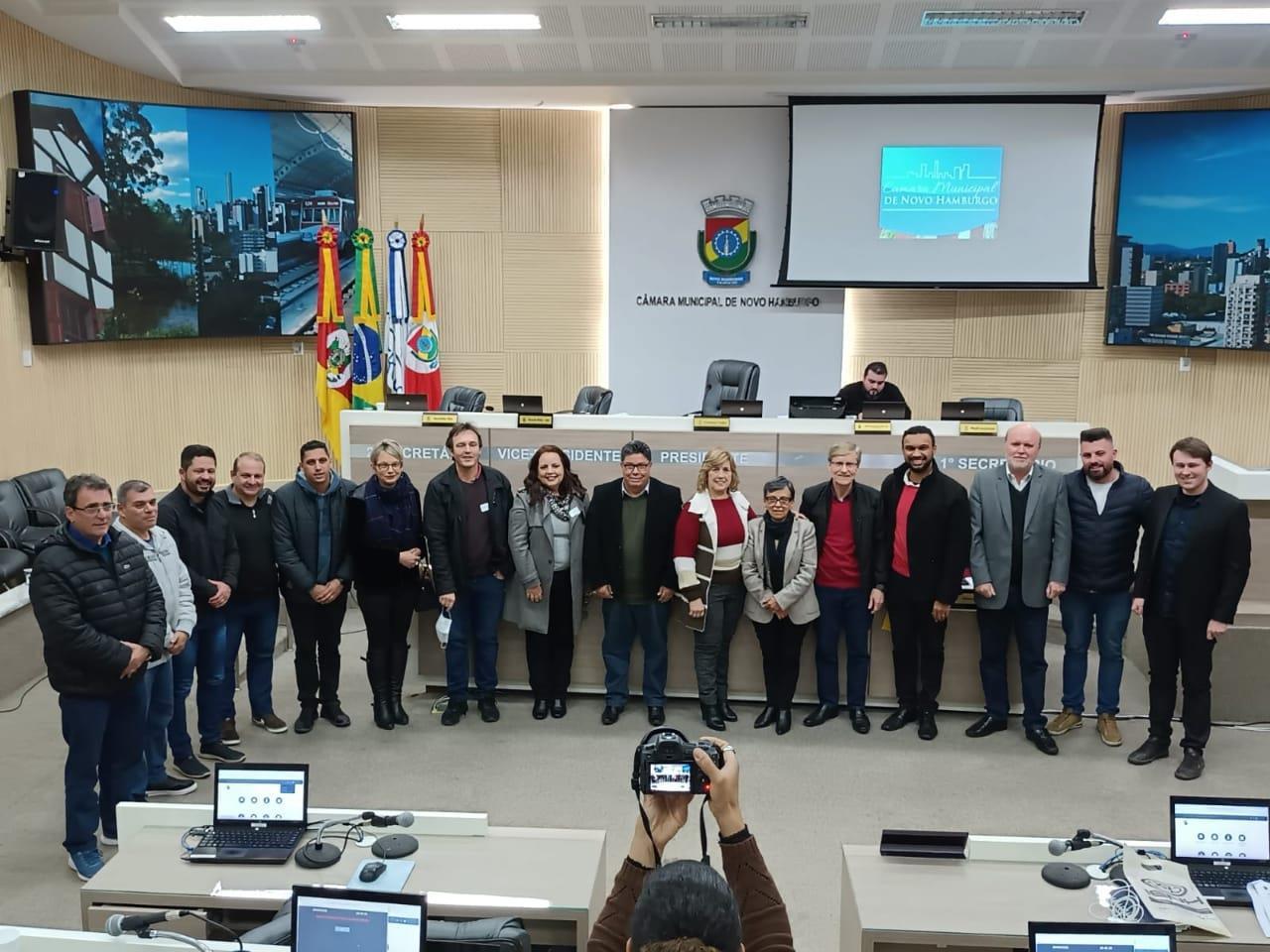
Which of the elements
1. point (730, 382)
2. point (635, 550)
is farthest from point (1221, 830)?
point (730, 382)

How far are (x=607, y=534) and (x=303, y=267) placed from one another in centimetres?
540

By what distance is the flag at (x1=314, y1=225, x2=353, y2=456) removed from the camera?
360 inches

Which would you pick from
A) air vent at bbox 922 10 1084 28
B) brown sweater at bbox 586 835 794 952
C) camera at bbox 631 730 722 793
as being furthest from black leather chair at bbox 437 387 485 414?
brown sweater at bbox 586 835 794 952

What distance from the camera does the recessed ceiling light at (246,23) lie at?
8.09 meters

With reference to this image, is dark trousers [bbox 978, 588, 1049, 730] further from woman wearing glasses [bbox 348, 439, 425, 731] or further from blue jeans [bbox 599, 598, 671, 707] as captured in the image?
woman wearing glasses [bbox 348, 439, 425, 731]

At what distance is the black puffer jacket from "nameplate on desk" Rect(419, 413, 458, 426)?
236 centimetres

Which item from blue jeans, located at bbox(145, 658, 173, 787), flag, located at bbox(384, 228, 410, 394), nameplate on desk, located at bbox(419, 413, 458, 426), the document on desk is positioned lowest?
blue jeans, located at bbox(145, 658, 173, 787)

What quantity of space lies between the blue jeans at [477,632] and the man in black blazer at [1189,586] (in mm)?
3175

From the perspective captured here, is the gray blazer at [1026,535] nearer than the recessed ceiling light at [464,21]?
Yes

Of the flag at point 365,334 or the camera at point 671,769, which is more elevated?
the flag at point 365,334

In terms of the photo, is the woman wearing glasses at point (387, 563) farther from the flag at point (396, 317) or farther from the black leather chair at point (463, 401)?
the flag at point (396, 317)

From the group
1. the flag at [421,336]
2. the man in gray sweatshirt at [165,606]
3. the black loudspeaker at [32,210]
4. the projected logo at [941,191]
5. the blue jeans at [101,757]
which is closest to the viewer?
the blue jeans at [101,757]

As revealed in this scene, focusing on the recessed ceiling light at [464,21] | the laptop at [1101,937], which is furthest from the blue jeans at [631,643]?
the recessed ceiling light at [464,21]

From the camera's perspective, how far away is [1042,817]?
481cm
